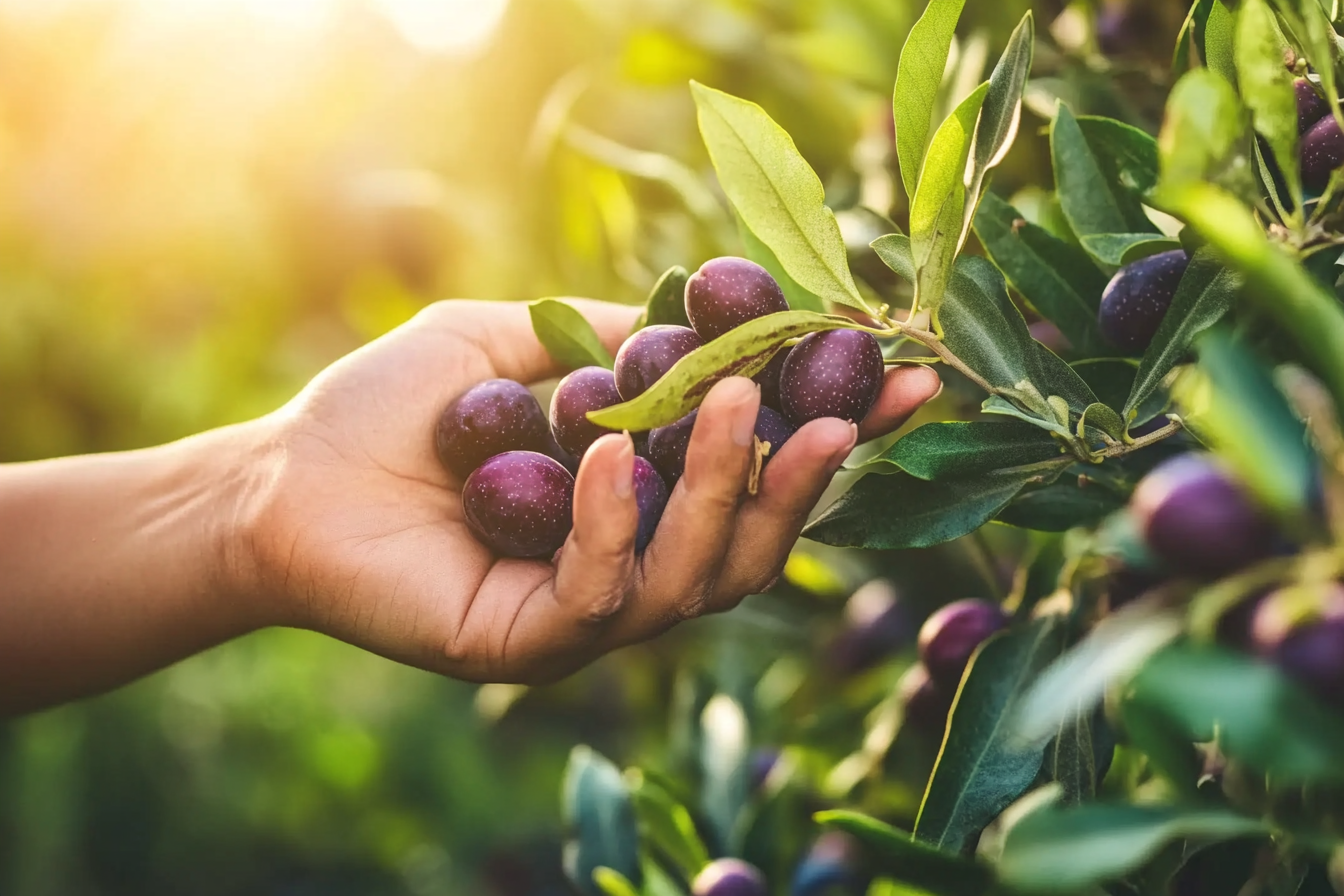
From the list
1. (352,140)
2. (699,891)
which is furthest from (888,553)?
(352,140)

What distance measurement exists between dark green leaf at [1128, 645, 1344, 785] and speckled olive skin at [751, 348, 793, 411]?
0.45m

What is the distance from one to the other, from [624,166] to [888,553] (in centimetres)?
59

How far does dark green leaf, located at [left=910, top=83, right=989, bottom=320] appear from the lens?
63 centimetres

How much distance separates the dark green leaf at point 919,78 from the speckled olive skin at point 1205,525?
11.0 inches

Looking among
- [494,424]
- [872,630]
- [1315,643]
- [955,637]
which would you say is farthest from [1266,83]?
[872,630]

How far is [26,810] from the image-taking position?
8.33 feet

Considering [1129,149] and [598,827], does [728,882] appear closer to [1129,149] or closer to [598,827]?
[598,827]

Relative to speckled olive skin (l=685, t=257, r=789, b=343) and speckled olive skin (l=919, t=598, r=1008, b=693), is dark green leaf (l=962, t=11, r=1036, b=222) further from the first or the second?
speckled olive skin (l=919, t=598, r=1008, b=693)

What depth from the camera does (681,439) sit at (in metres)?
0.84

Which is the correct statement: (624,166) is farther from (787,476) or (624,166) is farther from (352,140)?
(352,140)

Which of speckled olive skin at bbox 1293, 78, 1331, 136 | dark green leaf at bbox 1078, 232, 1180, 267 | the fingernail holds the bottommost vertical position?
the fingernail

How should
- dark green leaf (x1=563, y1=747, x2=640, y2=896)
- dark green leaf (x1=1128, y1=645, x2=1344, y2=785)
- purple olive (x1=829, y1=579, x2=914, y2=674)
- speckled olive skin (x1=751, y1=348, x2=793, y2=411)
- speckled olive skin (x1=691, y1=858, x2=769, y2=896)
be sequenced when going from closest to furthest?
dark green leaf (x1=1128, y1=645, x2=1344, y2=785)
speckled olive skin (x1=751, y1=348, x2=793, y2=411)
speckled olive skin (x1=691, y1=858, x2=769, y2=896)
dark green leaf (x1=563, y1=747, x2=640, y2=896)
purple olive (x1=829, y1=579, x2=914, y2=674)

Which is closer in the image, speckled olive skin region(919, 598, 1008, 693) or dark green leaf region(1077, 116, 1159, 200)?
dark green leaf region(1077, 116, 1159, 200)

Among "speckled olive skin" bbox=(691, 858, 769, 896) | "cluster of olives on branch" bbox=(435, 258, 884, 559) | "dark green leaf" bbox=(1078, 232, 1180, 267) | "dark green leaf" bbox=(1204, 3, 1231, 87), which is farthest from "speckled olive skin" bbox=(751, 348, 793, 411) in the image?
"speckled olive skin" bbox=(691, 858, 769, 896)
